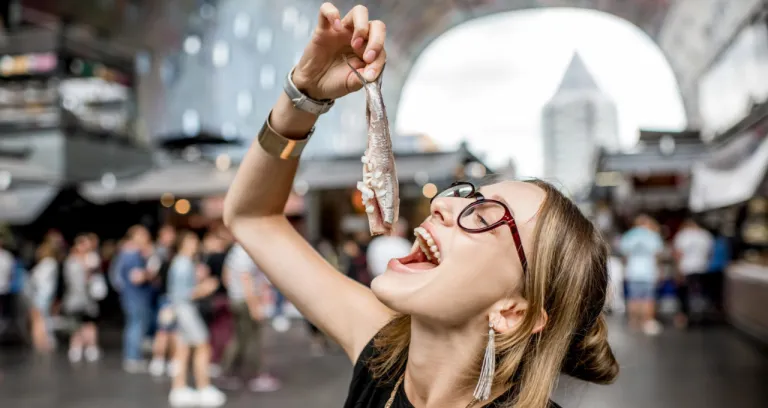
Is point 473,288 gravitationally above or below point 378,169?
below

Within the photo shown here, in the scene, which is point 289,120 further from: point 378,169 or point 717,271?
point 717,271

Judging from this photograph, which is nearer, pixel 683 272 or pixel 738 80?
pixel 683 272

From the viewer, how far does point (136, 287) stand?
909cm

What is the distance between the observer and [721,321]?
11.9 metres

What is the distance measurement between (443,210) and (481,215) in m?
0.08

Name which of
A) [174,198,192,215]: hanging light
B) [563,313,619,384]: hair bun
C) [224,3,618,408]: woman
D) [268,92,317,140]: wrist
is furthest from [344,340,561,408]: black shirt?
[174,198,192,215]: hanging light

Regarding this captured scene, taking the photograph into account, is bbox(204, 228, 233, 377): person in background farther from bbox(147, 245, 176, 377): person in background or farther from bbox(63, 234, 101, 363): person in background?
bbox(63, 234, 101, 363): person in background

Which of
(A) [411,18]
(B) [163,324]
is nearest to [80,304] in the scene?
(B) [163,324]

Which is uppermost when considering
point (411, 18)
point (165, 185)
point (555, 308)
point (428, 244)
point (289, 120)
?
point (411, 18)

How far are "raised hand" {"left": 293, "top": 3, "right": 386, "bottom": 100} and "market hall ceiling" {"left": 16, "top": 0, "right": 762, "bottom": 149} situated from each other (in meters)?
9.79

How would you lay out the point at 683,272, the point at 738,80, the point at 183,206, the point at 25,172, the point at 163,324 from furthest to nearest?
the point at 183,206
the point at 25,172
the point at 738,80
the point at 683,272
the point at 163,324

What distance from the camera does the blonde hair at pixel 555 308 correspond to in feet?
4.40

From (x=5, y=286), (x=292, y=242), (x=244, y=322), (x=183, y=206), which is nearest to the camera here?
(x=292, y=242)

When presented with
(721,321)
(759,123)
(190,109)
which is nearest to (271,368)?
(759,123)
